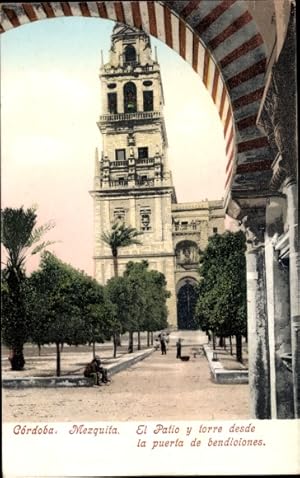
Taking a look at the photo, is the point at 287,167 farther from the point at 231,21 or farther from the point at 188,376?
the point at 188,376

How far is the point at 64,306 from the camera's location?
6387 mm

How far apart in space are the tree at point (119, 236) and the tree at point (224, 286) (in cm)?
60

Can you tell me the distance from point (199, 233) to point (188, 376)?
116cm

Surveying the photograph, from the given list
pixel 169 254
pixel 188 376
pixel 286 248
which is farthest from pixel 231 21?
pixel 188 376

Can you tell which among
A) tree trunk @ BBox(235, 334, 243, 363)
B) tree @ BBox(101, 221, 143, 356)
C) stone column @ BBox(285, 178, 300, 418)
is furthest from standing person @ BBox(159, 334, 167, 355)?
stone column @ BBox(285, 178, 300, 418)

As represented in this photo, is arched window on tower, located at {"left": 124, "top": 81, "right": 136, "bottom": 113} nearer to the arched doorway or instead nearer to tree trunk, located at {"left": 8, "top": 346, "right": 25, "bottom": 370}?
the arched doorway

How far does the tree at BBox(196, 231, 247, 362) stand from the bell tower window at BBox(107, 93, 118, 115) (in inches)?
50.9

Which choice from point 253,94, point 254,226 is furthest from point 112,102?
point 254,226

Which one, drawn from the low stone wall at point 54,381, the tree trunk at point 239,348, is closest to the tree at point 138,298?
the low stone wall at point 54,381

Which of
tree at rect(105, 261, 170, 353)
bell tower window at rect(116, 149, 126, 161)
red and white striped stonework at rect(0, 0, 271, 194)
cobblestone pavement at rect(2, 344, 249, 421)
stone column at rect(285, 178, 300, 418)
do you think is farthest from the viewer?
tree at rect(105, 261, 170, 353)

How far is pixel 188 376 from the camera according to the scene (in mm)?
5199

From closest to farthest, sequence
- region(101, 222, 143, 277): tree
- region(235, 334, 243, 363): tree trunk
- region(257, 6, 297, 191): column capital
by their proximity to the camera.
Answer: region(257, 6, 297, 191): column capital < region(101, 222, 143, 277): tree < region(235, 334, 243, 363): tree trunk

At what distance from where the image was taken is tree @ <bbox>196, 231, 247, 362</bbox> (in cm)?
516

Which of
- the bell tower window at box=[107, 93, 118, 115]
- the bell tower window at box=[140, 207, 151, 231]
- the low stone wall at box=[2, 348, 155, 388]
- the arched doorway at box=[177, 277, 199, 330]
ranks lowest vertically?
the low stone wall at box=[2, 348, 155, 388]
